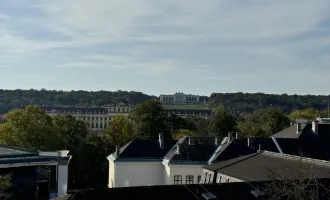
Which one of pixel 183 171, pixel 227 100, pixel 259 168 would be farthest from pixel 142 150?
pixel 227 100

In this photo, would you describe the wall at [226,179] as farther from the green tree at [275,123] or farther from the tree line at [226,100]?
the tree line at [226,100]

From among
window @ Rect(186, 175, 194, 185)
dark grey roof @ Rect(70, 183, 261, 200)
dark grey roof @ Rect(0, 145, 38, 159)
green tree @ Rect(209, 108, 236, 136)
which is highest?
A: green tree @ Rect(209, 108, 236, 136)

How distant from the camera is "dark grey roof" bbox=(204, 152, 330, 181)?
26.1 meters

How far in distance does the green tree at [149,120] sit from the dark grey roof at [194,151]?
23.5 metres

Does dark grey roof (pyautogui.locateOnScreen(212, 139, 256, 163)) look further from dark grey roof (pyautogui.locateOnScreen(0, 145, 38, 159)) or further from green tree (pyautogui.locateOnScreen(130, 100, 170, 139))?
green tree (pyautogui.locateOnScreen(130, 100, 170, 139))

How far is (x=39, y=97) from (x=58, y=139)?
146855 mm

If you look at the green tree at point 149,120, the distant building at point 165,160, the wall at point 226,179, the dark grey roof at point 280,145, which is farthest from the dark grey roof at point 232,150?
Result: the green tree at point 149,120

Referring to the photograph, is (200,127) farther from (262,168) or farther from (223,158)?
(262,168)

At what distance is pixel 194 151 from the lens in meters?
42.3

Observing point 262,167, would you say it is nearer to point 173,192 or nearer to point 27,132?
point 173,192

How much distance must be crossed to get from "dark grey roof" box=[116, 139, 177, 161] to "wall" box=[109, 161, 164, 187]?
573 millimetres

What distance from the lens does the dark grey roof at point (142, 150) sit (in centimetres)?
4253

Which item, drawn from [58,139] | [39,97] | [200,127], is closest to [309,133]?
[58,139]

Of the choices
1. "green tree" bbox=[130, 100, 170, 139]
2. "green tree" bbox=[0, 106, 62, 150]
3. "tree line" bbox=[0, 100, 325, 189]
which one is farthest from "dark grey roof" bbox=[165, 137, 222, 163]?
"green tree" bbox=[130, 100, 170, 139]
